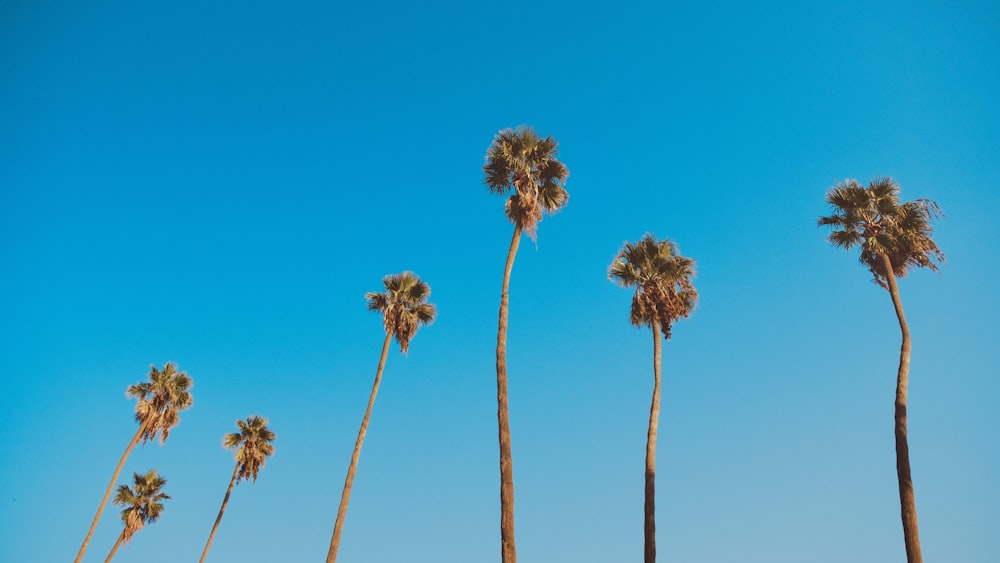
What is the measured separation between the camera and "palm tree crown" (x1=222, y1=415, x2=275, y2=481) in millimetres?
43469

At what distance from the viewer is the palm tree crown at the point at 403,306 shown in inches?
1227

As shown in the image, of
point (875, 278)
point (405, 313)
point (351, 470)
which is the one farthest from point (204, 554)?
point (875, 278)

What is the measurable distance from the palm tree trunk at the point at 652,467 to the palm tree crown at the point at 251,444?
113 ft

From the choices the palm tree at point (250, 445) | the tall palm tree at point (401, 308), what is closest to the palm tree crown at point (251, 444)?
the palm tree at point (250, 445)

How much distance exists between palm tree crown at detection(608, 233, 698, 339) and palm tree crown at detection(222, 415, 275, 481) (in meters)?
33.4

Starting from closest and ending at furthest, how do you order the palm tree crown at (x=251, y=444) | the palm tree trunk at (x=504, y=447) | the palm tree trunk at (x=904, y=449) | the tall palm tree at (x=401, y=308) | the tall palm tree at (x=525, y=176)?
the palm tree trunk at (x=504, y=447) → the palm tree trunk at (x=904, y=449) → the tall palm tree at (x=525, y=176) → the tall palm tree at (x=401, y=308) → the palm tree crown at (x=251, y=444)

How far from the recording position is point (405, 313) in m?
31.7

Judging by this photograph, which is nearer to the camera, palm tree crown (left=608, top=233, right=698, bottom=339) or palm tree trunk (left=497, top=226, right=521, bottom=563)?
palm tree trunk (left=497, top=226, right=521, bottom=563)

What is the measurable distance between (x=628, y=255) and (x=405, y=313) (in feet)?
43.6

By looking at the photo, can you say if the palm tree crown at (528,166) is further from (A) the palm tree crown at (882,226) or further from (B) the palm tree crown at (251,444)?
(B) the palm tree crown at (251,444)

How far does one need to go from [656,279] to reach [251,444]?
35.9 m

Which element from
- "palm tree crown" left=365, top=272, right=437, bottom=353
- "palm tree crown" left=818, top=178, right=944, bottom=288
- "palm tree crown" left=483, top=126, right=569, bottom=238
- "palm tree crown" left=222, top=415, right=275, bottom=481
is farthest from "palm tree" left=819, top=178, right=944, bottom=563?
"palm tree crown" left=222, top=415, right=275, bottom=481

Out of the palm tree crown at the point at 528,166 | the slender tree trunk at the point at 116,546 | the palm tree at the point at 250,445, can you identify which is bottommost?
the slender tree trunk at the point at 116,546

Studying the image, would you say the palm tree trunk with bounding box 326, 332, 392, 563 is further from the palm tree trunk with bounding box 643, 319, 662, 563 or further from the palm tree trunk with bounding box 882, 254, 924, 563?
the palm tree trunk with bounding box 882, 254, 924, 563
